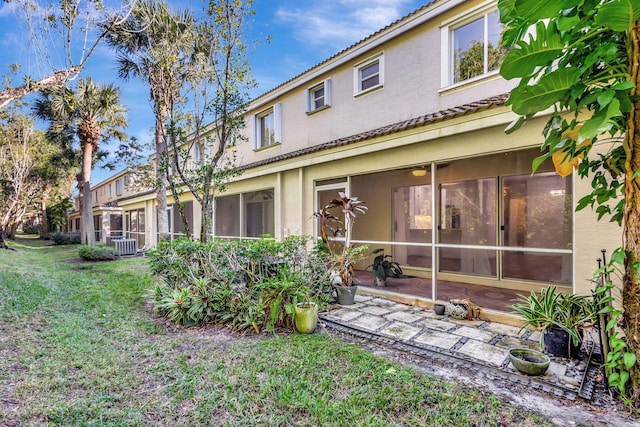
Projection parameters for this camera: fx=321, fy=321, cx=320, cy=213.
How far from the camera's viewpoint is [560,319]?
432 cm

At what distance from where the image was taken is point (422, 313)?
625 centimetres

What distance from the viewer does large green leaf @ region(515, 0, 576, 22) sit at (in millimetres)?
2525

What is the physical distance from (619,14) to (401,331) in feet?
14.9

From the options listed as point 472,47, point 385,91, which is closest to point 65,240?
point 385,91

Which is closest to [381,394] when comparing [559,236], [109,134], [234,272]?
[234,272]

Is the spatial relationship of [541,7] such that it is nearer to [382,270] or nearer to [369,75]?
[382,270]

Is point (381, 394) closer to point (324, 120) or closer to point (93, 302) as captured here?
point (93, 302)

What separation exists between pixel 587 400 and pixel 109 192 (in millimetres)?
43145

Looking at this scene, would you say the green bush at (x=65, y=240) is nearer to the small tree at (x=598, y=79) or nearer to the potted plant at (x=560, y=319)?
the potted plant at (x=560, y=319)

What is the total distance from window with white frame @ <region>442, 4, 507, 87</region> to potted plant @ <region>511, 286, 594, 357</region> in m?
4.94

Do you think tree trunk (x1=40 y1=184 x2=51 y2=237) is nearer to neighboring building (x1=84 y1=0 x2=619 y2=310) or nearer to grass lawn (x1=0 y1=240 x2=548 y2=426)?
neighboring building (x1=84 y1=0 x2=619 y2=310)

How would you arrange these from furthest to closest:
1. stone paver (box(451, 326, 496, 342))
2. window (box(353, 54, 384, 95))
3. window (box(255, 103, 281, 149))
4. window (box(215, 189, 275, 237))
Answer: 1. window (box(255, 103, 281, 149))
2. window (box(215, 189, 275, 237))
3. window (box(353, 54, 384, 95))
4. stone paver (box(451, 326, 496, 342))

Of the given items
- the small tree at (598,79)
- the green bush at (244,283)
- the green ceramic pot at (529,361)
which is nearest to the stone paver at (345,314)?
the green bush at (244,283)

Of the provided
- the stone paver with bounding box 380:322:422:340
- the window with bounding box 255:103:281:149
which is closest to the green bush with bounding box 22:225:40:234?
the window with bounding box 255:103:281:149
